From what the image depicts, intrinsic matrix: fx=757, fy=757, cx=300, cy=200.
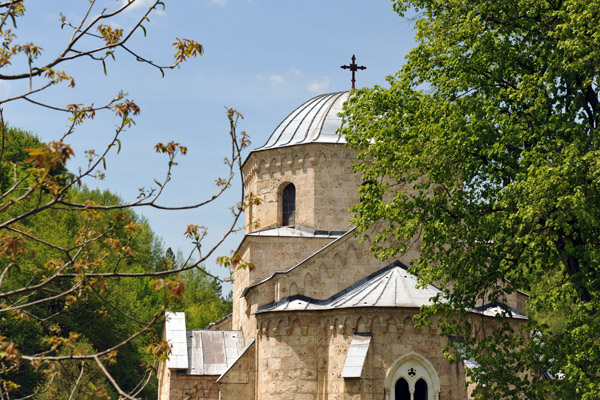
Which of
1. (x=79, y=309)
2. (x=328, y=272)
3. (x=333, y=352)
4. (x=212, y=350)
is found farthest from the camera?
(x=79, y=309)

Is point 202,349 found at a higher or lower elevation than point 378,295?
lower

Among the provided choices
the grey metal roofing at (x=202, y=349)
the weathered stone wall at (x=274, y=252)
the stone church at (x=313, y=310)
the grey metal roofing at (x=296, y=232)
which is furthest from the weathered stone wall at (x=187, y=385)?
the grey metal roofing at (x=296, y=232)

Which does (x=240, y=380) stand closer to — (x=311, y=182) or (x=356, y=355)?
(x=356, y=355)

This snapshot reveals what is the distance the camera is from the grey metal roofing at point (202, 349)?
76.9 ft

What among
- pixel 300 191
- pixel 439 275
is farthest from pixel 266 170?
pixel 439 275

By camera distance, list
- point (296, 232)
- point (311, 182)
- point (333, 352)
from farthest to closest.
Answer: point (311, 182), point (296, 232), point (333, 352)

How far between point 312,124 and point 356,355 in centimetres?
992

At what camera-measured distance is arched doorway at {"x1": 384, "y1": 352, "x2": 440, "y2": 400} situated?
19.0m

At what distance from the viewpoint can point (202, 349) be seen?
24.4 meters

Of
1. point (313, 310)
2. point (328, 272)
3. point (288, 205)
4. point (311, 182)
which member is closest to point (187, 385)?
point (313, 310)

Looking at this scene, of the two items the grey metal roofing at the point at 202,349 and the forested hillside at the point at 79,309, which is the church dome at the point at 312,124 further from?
the grey metal roofing at the point at 202,349

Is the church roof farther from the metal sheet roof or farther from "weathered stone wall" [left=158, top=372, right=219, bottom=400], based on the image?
the metal sheet roof

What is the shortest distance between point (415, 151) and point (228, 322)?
16.0m

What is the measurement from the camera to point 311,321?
66.9 ft
